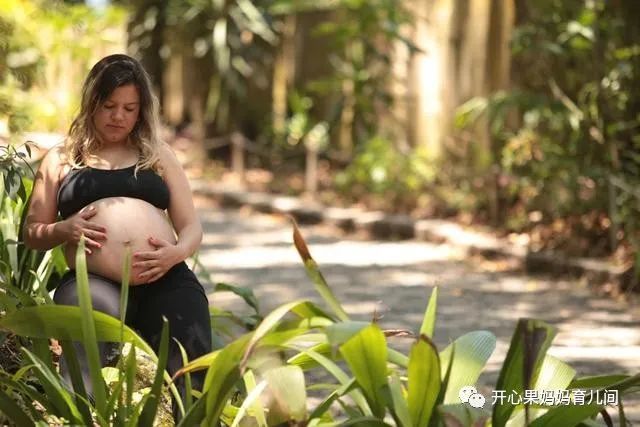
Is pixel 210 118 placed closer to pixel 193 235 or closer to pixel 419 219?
pixel 419 219

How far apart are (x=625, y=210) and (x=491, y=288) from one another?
3.60 ft

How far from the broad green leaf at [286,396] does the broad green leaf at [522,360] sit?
54 centimetres

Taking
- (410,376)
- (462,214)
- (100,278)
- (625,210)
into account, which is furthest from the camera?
(462,214)

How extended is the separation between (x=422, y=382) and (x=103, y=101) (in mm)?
1466

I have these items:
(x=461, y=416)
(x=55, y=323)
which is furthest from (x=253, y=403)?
(x=461, y=416)

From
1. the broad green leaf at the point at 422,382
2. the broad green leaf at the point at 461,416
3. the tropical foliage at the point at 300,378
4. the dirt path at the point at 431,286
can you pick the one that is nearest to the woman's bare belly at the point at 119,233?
the tropical foliage at the point at 300,378

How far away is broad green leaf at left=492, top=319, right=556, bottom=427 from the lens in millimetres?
3645

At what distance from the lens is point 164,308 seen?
452 centimetres

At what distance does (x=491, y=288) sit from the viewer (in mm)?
10094

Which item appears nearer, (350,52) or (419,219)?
(419,219)

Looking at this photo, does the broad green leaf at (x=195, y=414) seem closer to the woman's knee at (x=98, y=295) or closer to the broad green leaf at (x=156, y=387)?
the broad green leaf at (x=156, y=387)

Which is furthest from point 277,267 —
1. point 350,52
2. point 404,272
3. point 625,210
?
point 350,52

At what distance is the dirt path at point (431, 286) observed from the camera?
7.71 m

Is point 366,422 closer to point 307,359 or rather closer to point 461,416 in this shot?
point 461,416
